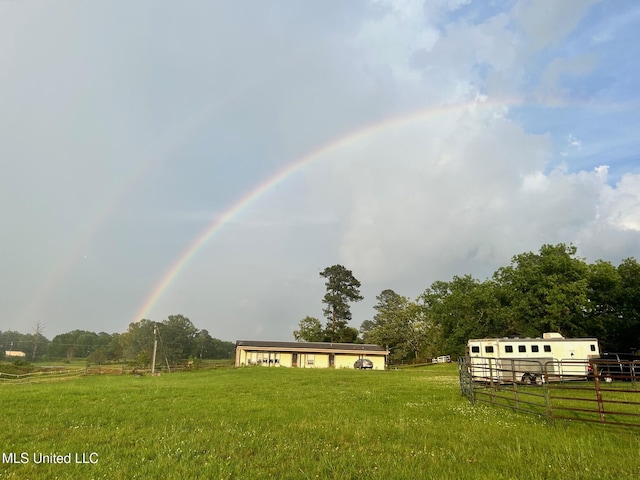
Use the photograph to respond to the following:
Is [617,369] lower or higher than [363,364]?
higher

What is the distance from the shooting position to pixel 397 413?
13156 millimetres

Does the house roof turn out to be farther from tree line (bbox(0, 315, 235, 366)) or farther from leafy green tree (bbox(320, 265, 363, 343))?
tree line (bbox(0, 315, 235, 366))

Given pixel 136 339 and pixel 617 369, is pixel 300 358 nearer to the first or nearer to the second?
pixel 617 369

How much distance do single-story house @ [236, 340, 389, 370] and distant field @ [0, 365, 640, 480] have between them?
49857 mm

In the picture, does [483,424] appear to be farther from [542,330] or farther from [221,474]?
[542,330]

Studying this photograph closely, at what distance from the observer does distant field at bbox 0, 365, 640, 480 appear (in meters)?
6.70

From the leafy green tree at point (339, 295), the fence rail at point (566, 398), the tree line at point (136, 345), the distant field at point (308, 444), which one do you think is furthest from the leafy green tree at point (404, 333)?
the distant field at point (308, 444)

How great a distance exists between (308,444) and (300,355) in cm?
5817

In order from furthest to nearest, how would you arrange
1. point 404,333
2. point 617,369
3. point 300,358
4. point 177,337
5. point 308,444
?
point 177,337, point 404,333, point 300,358, point 617,369, point 308,444

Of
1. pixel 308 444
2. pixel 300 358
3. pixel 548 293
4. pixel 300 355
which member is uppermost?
pixel 548 293

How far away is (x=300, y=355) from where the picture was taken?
64.8 meters

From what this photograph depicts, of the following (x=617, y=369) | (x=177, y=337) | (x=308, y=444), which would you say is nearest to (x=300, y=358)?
(x=617, y=369)

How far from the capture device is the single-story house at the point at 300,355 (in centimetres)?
6266

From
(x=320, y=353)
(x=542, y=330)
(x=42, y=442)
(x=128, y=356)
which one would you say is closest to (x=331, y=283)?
(x=320, y=353)
